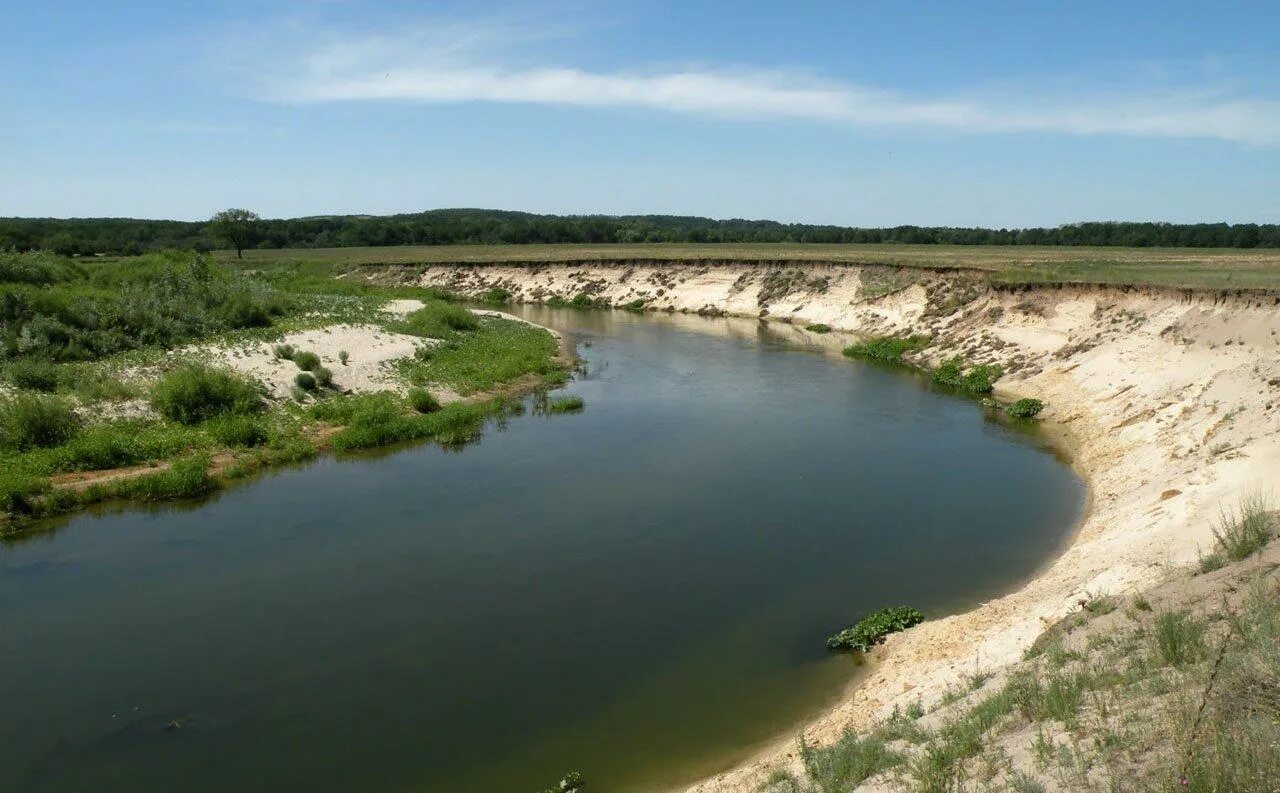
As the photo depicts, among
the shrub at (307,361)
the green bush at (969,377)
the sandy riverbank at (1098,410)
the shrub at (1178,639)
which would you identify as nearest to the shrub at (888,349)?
the sandy riverbank at (1098,410)

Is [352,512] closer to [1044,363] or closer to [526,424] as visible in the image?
[526,424]

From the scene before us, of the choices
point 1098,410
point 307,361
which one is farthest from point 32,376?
point 1098,410

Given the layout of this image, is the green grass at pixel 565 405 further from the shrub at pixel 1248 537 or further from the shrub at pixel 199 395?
the shrub at pixel 1248 537

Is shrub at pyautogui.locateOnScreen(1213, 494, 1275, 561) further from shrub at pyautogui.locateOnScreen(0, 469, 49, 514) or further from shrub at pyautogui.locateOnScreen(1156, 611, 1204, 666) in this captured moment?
shrub at pyautogui.locateOnScreen(0, 469, 49, 514)

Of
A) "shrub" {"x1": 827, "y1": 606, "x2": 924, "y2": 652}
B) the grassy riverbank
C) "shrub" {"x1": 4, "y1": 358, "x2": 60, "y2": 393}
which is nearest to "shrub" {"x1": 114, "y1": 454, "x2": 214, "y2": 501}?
the grassy riverbank

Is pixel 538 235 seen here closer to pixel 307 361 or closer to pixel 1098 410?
pixel 307 361

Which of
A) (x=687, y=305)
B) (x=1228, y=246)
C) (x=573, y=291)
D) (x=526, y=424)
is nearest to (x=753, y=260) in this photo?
(x=687, y=305)
